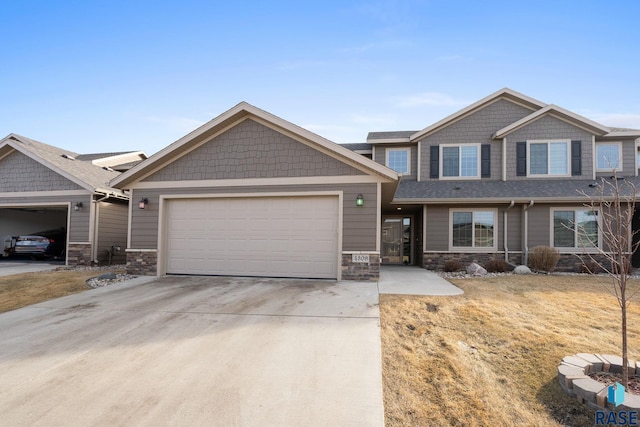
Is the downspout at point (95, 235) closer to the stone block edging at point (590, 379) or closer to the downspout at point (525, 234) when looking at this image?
the stone block edging at point (590, 379)

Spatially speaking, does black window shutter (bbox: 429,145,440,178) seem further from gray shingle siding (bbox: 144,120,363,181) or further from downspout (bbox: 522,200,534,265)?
gray shingle siding (bbox: 144,120,363,181)

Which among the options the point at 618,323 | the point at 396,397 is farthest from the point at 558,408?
the point at 618,323

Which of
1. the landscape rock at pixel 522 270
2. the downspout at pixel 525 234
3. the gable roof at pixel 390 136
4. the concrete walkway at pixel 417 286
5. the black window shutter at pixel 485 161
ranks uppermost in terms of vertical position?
the gable roof at pixel 390 136

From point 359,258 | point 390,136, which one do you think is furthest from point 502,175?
point 359,258

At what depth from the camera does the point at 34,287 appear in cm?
798

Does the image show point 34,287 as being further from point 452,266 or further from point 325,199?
point 452,266

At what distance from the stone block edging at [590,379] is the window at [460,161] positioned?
10581mm

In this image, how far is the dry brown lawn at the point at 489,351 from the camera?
2.93 m

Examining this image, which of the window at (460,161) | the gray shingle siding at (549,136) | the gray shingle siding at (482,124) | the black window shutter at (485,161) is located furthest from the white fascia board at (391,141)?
the gray shingle siding at (549,136)

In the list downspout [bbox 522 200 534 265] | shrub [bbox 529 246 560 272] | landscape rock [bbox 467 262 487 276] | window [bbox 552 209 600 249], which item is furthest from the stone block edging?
window [bbox 552 209 600 249]

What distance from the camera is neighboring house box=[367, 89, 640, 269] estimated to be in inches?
467

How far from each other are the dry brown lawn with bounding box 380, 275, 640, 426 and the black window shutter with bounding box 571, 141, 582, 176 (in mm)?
7554

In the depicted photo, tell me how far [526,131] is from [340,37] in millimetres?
8297

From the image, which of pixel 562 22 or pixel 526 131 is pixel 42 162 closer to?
pixel 562 22
